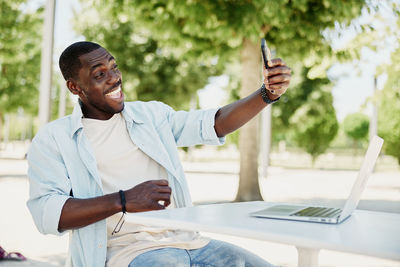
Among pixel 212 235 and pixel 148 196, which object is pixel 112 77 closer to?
pixel 148 196

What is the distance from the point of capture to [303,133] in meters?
32.0

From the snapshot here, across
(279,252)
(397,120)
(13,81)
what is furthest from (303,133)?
(279,252)

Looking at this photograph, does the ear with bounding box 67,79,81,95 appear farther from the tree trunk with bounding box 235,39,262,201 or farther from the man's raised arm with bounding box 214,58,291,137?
the tree trunk with bounding box 235,39,262,201

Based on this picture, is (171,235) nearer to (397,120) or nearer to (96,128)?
(96,128)

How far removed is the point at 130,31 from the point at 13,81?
7773 mm

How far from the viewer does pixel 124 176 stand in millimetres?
2252

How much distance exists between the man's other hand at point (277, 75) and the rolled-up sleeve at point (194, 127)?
0.46 metres

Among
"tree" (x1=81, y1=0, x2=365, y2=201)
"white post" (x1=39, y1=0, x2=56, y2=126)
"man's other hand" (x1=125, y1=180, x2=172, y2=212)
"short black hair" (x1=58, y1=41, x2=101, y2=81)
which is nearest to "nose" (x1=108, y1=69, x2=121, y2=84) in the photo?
"short black hair" (x1=58, y1=41, x2=101, y2=81)

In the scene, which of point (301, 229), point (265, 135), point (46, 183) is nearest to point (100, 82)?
point (46, 183)

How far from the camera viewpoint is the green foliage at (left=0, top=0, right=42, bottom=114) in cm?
1567

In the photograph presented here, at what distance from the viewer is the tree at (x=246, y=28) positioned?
7.40m

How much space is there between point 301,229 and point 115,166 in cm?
109

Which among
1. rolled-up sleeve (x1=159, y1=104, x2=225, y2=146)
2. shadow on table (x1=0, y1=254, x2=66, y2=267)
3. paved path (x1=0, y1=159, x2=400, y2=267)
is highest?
rolled-up sleeve (x1=159, y1=104, x2=225, y2=146)

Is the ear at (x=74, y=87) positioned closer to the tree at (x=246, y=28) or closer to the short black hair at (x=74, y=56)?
the short black hair at (x=74, y=56)
